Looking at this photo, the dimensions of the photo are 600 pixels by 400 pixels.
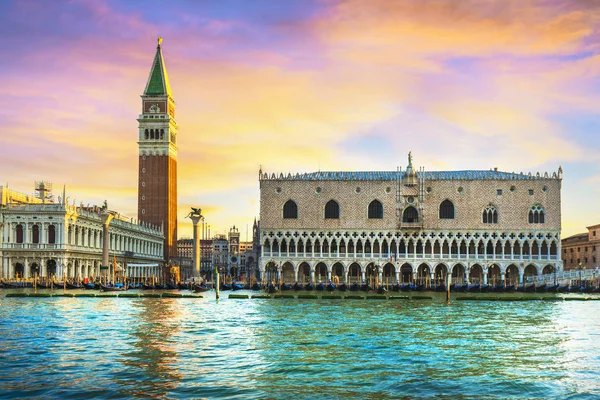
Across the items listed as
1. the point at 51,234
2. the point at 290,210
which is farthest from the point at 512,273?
the point at 51,234

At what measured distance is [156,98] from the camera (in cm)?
9019

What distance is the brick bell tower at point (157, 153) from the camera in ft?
287

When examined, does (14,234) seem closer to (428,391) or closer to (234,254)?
(428,391)

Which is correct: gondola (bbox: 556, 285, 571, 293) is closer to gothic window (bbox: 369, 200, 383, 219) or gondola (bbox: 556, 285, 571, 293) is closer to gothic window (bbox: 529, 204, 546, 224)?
gothic window (bbox: 529, 204, 546, 224)

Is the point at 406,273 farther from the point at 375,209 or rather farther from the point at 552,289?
the point at 552,289

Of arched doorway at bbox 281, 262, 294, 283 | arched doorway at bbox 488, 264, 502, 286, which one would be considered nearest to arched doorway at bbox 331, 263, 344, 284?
arched doorway at bbox 281, 262, 294, 283

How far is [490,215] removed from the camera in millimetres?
65188

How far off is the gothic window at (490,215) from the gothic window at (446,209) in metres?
2.93

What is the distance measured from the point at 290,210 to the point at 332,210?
3875 mm

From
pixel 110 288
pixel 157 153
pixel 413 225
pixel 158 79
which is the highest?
pixel 158 79

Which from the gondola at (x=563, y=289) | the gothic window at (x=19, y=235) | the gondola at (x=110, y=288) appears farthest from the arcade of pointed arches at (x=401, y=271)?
the gothic window at (x=19, y=235)

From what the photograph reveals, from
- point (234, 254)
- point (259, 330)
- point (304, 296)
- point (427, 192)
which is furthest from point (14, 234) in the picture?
point (234, 254)

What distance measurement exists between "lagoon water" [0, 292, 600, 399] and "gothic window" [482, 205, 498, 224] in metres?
34.4

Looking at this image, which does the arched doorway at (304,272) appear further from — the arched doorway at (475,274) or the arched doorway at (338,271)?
the arched doorway at (475,274)
